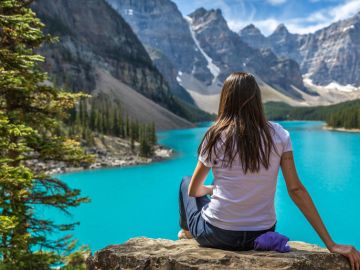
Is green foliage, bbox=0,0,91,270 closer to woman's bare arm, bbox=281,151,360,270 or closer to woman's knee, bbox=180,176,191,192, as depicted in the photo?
woman's knee, bbox=180,176,191,192

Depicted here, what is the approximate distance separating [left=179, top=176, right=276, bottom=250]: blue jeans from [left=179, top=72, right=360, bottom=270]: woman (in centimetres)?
1

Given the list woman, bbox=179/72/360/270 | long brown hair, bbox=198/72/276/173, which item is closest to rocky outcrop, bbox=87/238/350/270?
woman, bbox=179/72/360/270

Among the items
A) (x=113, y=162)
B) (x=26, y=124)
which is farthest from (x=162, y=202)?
(x=26, y=124)

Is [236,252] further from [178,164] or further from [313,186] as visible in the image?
[178,164]

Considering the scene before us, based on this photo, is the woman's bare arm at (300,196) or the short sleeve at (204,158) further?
the short sleeve at (204,158)

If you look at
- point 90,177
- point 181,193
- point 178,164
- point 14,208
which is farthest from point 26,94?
point 178,164

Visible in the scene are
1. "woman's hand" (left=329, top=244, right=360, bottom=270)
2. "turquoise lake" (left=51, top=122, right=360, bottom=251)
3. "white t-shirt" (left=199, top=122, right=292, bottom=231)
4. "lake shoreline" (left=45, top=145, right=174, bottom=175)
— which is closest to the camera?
"woman's hand" (left=329, top=244, right=360, bottom=270)

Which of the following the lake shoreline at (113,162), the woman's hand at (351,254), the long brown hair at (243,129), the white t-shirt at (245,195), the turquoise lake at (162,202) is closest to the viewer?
the woman's hand at (351,254)

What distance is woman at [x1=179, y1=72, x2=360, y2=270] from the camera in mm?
4281

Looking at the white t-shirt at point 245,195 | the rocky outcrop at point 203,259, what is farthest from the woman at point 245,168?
the rocky outcrop at point 203,259

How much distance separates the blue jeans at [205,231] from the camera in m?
4.46

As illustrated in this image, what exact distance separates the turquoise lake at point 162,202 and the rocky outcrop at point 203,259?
22140 millimetres

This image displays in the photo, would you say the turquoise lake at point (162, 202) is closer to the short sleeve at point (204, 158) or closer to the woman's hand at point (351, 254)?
the short sleeve at point (204, 158)

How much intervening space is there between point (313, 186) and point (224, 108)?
140 ft
